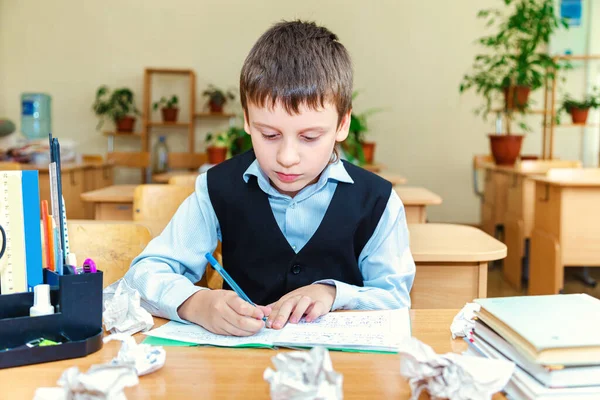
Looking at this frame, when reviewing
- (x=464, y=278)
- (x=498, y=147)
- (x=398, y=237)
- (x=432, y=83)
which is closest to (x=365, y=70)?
(x=432, y=83)

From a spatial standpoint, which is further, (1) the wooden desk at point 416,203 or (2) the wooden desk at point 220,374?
(1) the wooden desk at point 416,203

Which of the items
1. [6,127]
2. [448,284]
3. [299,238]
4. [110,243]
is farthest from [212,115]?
[299,238]

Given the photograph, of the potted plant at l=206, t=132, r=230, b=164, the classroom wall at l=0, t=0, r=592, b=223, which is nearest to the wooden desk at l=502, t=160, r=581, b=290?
the potted plant at l=206, t=132, r=230, b=164

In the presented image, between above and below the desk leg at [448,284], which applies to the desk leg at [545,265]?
below

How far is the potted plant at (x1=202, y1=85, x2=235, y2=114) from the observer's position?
6.25m

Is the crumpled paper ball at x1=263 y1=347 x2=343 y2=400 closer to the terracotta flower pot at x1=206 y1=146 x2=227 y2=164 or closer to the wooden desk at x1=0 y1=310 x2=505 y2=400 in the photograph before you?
the wooden desk at x1=0 y1=310 x2=505 y2=400

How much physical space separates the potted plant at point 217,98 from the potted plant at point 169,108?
12.9 inches

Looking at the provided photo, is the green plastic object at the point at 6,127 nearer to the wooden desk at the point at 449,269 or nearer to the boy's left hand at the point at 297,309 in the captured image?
the wooden desk at the point at 449,269

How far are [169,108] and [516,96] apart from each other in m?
3.48

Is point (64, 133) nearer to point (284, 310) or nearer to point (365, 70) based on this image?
point (365, 70)

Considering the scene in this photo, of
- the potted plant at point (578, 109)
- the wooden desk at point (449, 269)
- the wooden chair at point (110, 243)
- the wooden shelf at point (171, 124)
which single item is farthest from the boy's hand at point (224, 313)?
the wooden shelf at point (171, 124)

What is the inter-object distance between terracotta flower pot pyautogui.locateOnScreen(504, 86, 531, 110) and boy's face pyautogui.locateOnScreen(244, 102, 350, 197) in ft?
12.4

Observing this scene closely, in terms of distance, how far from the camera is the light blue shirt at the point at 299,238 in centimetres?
111

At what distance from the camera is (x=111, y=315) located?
858 millimetres
